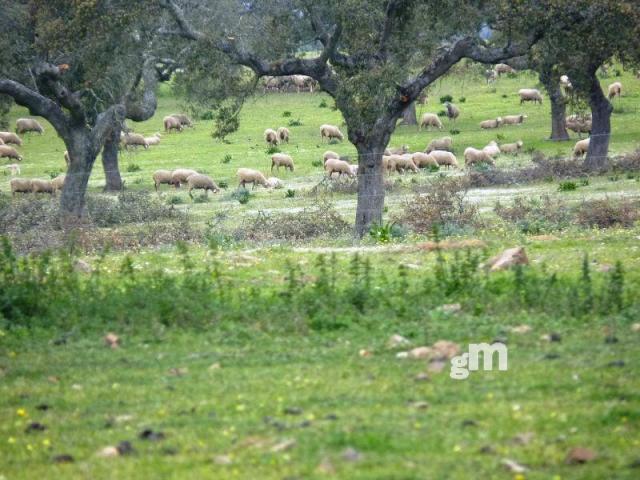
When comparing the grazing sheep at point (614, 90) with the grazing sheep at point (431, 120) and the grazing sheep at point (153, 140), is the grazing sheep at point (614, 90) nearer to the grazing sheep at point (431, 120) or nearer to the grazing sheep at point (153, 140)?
the grazing sheep at point (431, 120)

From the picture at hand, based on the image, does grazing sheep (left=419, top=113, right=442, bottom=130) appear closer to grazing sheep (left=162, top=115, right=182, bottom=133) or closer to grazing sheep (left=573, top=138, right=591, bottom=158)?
grazing sheep (left=162, top=115, right=182, bottom=133)

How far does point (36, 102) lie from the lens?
28453 millimetres

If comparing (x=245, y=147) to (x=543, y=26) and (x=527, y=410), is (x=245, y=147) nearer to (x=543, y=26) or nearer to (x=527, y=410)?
(x=543, y=26)

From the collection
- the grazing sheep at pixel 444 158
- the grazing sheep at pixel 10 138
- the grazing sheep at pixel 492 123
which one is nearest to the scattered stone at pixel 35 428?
the grazing sheep at pixel 444 158

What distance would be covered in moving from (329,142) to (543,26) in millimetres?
27983

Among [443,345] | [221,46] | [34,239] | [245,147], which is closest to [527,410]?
[443,345]

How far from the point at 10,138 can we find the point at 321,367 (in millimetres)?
46390

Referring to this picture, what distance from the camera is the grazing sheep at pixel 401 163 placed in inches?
1540

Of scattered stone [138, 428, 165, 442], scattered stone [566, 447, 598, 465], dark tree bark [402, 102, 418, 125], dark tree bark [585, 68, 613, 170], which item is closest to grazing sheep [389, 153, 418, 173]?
dark tree bark [585, 68, 613, 170]

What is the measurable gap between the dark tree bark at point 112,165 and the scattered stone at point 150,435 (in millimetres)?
31564

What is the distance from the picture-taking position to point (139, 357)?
392 inches

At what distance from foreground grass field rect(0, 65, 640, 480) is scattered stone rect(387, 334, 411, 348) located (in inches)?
3.5

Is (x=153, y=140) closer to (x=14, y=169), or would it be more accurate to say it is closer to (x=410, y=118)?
(x=14, y=169)

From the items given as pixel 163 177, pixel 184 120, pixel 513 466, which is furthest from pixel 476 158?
pixel 513 466
